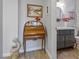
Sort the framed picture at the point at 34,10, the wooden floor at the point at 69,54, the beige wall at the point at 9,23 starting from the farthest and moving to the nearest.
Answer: the framed picture at the point at 34,10
the beige wall at the point at 9,23
the wooden floor at the point at 69,54

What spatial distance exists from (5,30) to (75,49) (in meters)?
2.41

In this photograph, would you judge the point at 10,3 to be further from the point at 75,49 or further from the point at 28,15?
the point at 75,49

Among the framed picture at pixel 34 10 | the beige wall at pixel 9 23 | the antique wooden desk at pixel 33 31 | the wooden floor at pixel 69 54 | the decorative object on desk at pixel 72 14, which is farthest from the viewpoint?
the framed picture at pixel 34 10

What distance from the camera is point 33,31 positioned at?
5332 mm

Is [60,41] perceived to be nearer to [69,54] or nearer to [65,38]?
[65,38]

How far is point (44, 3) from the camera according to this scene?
231 inches

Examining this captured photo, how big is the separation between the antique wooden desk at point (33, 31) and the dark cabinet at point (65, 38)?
3.98 ft

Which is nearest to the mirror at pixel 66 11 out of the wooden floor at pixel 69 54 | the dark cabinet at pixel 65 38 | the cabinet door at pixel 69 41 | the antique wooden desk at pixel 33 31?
the dark cabinet at pixel 65 38

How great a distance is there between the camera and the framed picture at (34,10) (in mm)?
5504

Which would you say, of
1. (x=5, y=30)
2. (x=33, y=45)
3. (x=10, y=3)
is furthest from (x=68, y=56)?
(x=10, y=3)

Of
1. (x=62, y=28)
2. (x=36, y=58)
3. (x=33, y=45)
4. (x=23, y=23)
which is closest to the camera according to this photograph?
(x=62, y=28)

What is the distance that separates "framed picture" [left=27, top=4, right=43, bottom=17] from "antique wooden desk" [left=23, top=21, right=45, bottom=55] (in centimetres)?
34

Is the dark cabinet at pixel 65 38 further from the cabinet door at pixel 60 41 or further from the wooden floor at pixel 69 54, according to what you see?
the wooden floor at pixel 69 54

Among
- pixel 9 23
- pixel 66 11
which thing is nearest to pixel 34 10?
pixel 9 23
